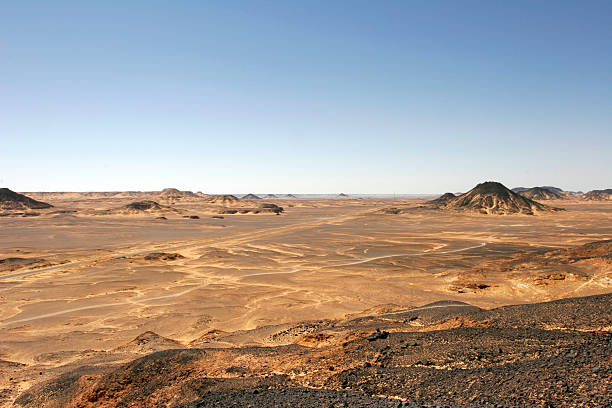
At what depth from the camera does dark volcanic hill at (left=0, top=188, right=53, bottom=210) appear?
9088 centimetres

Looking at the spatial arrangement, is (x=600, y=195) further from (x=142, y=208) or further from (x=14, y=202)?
(x=14, y=202)

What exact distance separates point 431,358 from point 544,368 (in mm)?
2015

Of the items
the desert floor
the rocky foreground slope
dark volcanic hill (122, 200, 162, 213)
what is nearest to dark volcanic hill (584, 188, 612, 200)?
the desert floor

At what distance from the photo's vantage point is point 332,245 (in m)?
38.7

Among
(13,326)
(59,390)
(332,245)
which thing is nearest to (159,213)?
(332,245)

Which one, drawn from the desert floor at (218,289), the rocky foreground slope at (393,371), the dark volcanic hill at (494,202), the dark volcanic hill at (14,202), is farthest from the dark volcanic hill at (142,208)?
the rocky foreground slope at (393,371)

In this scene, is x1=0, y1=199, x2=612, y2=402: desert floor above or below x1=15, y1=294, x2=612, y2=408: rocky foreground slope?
below

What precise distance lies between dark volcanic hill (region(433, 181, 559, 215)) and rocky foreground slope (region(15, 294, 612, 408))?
274ft

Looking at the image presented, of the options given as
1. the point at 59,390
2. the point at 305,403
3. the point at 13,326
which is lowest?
A: the point at 13,326

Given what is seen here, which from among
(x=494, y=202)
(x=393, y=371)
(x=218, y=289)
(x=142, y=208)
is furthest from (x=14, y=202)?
(x=494, y=202)

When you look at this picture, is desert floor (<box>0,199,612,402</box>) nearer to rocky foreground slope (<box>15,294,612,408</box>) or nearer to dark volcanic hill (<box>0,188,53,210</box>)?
rocky foreground slope (<box>15,294,612,408</box>)

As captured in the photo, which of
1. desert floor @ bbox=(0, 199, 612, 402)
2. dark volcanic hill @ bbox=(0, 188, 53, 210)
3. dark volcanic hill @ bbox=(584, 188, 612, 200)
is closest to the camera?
desert floor @ bbox=(0, 199, 612, 402)

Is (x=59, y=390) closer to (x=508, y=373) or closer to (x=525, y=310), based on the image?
(x=508, y=373)

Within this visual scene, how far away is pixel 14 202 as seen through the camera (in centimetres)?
9362
